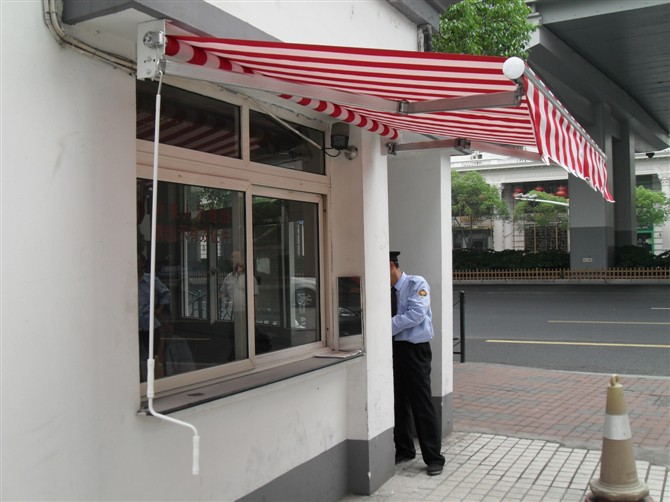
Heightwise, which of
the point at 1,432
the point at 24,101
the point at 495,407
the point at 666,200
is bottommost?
the point at 495,407

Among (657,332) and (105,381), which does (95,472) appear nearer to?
(105,381)

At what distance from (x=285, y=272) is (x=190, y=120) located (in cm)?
144

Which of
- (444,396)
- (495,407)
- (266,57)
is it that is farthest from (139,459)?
(495,407)

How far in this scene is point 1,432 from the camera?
8.19 feet

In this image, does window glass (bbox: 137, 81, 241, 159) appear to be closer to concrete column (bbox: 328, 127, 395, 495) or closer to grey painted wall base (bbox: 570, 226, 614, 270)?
concrete column (bbox: 328, 127, 395, 495)

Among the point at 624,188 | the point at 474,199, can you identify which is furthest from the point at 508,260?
the point at 474,199

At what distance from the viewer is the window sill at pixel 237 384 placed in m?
3.22

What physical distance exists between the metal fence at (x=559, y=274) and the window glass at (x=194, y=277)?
25.1 meters

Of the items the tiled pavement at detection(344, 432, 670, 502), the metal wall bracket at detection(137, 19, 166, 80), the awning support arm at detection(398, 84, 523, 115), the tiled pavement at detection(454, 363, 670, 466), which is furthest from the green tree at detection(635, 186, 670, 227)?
the metal wall bracket at detection(137, 19, 166, 80)

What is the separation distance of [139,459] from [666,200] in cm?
4816

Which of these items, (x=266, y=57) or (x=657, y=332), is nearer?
(x=266, y=57)

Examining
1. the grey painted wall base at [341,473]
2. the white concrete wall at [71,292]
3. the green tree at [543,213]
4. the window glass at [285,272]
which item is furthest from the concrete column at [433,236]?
the green tree at [543,213]

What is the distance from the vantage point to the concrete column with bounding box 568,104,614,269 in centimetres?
2586

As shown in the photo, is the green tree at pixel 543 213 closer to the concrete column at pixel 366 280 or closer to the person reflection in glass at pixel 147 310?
the concrete column at pixel 366 280
